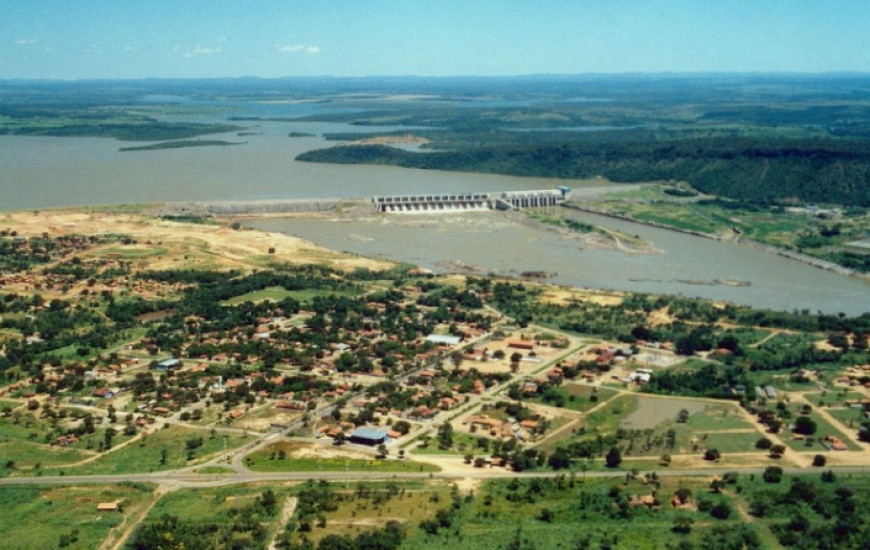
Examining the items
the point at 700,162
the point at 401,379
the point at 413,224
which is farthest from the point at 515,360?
the point at 700,162

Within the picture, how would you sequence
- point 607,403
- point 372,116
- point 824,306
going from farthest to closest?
point 372,116 → point 824,306 → point 607,403

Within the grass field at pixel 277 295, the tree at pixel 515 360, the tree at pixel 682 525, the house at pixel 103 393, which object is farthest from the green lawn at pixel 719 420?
the grass field at pixel 277 295

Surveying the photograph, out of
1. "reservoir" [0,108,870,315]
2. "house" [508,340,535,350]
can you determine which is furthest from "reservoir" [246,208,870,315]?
"house" [508,340,535,350]

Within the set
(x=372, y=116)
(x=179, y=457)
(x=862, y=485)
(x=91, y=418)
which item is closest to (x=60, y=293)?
(x=91, y=418)

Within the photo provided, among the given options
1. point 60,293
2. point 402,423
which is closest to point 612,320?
point 402,423

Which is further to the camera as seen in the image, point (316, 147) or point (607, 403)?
point (316, 147)

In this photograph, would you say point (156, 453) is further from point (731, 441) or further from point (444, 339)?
point (731, 441)

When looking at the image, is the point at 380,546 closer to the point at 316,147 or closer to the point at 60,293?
the point at 60,293

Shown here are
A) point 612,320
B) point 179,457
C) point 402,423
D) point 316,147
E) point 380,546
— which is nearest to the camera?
point 380,546
